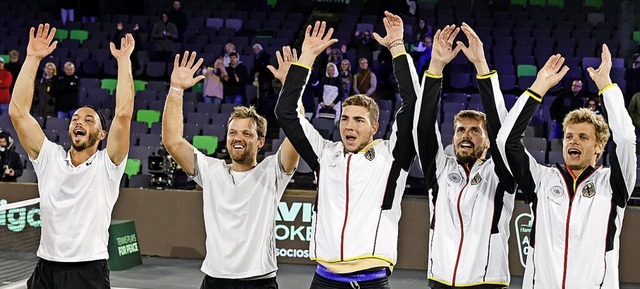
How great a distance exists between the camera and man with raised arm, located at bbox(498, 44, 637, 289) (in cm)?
513

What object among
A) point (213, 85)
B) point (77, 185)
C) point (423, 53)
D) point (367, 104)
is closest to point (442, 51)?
point (367, 104)

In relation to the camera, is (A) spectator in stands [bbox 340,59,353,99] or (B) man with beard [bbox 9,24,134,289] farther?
(A) spectator in stands [bbox 340,59,353,99]

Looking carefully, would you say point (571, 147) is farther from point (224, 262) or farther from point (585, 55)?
point (585, 55)

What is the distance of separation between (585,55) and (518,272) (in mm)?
8337

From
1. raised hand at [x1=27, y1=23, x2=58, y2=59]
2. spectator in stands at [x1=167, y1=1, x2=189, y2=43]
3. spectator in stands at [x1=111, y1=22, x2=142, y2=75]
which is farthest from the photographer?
spectator in stands at [x1=167, y1=1, x2=189, y2=43]

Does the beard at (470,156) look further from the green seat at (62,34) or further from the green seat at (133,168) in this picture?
the green seat at (62,34)

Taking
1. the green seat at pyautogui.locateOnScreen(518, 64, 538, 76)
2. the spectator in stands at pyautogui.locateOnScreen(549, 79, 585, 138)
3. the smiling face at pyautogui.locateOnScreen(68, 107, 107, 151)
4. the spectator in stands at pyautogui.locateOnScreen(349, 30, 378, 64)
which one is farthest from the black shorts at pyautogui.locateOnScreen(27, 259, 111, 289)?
the green seat at pyautogui.locateOnScreen(518, 64, 538, 76)

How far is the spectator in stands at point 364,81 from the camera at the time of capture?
53.2ft

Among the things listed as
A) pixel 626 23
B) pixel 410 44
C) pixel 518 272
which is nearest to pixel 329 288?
pixel 518 272

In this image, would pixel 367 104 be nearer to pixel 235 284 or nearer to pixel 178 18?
pixel 235 284

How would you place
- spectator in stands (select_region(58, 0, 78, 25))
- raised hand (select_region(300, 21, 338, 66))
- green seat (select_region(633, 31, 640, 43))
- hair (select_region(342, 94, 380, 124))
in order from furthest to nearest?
1. spectator in stands (select_region(58, 0, 78, 25))
2. green seat (select_region(633, 31, 640, 43))
3. raised hand (select_region(300, 21, 338, 66))
4. hair (select_region(342, 94, 380, 124))

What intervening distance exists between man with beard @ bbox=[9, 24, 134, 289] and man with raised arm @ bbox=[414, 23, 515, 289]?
6.75 ft

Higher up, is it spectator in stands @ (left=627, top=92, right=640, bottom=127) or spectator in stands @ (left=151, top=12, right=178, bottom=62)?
spectator in stands @ (left=151, top=12, right=178, bottom=62)

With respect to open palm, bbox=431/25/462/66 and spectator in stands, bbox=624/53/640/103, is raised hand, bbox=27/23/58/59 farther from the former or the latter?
spectator in stands, bbox=624/53/640/103
